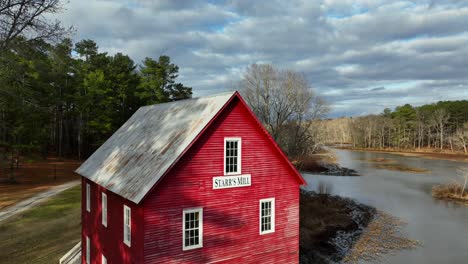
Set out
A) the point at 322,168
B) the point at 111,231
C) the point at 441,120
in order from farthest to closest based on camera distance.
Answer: the point at 441,120, the point at 322,168, the point at 111,231

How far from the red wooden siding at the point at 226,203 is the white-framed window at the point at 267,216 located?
0.72 ft

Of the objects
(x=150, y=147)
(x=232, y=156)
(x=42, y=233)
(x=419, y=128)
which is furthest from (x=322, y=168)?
(x=419, y=128)

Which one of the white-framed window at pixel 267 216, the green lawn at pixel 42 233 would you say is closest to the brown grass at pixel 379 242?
the white-framed window at pixel 267 216

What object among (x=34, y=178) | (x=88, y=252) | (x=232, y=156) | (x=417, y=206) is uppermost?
(x=232, y=156)

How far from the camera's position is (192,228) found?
11516 mm

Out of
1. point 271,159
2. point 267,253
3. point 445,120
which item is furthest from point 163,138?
point 445,120

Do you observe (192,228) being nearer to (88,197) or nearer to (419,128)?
(88,197)

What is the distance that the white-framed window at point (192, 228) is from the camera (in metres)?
11.4

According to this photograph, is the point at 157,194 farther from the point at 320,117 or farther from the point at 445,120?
the point at 445,120

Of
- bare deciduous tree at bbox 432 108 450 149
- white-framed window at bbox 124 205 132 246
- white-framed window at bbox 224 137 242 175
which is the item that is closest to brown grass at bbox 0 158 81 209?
white-framed window at bbox 124 205 132 246

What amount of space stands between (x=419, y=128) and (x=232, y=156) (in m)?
97.4

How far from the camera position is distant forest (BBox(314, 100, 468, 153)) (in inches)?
3438

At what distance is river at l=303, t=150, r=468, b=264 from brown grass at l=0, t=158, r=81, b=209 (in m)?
31.5

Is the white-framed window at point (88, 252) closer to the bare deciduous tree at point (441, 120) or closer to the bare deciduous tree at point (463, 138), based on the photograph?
the bare deciduous tree at point (463, 138)
